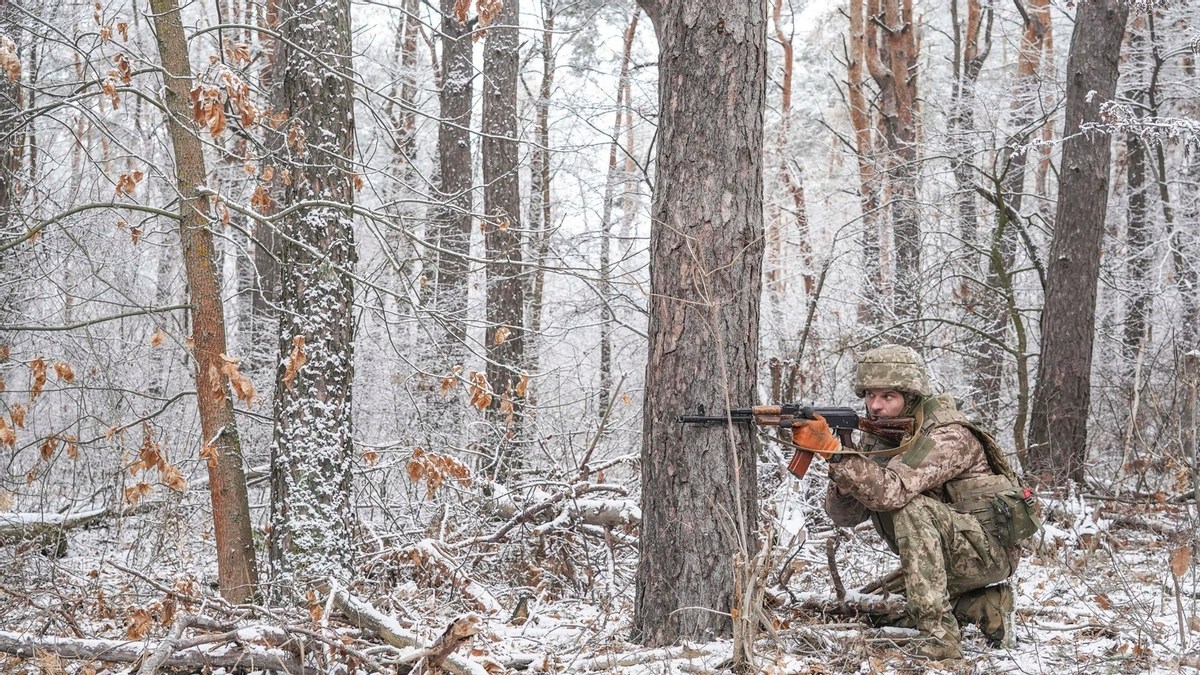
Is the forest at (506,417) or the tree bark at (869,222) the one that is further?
the tree bark at (869,222)

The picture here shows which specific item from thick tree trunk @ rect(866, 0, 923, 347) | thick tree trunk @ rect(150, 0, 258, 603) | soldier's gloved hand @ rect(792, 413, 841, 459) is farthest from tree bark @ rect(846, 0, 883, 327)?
thick tree trunk @ rect(150, 0, 258, 603)

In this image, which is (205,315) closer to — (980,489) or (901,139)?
(980,489)

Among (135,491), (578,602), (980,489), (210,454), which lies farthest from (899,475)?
(135,491)

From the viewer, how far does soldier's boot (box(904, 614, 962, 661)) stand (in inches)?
156

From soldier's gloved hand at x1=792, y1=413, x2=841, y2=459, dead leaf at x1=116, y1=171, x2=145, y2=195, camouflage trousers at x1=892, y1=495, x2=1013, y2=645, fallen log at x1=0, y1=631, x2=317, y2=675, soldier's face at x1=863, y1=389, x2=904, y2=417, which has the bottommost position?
fallen log at x1=0, y1=631, x2=317, y2=675

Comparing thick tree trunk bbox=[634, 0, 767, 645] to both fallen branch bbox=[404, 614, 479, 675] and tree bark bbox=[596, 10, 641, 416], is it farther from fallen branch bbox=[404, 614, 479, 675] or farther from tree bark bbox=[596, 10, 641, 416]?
tree bark bbox=[596, 10, 641, 416]

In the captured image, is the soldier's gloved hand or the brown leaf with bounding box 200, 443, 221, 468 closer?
the soldier's gloved hand

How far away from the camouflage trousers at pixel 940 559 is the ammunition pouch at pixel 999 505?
0.06m

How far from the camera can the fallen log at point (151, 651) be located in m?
3.83

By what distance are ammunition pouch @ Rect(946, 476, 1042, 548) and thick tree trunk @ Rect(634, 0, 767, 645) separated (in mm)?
1095

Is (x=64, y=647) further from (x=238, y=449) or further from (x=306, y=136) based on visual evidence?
(x=306, y=136)

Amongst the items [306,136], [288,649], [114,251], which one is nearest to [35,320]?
[114,251]

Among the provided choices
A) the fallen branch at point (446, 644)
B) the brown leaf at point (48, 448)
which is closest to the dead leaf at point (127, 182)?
the brown leaf at point (48, 448)

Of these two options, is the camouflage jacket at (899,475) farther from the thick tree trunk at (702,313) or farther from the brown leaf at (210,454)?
the brown leaf at (210,454)
